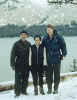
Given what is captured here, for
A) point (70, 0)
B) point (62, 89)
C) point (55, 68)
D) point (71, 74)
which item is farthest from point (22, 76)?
point (70, 0)

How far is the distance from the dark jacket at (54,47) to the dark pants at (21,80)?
690mm

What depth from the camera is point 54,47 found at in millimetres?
7969

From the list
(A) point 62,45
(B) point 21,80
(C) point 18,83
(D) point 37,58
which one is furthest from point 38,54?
(C) point 18,83

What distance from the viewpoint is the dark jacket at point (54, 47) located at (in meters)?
7.96

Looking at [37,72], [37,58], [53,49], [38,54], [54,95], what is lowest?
[54,95]

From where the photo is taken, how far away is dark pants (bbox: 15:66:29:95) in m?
7.96

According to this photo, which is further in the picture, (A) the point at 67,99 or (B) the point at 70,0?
(B) the point at 70,0

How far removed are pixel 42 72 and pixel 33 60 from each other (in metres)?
0.41

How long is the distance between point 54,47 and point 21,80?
48.9 inches

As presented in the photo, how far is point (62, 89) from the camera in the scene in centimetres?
890

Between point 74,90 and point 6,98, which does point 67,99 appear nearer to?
point 74,90

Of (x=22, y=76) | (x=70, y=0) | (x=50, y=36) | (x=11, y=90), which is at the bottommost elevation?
(x=11, y=90)

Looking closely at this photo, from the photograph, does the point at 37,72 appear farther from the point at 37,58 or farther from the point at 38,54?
the point at 38,54

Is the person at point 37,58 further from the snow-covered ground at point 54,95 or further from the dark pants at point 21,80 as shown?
the snow-covered ground at point 54,95
